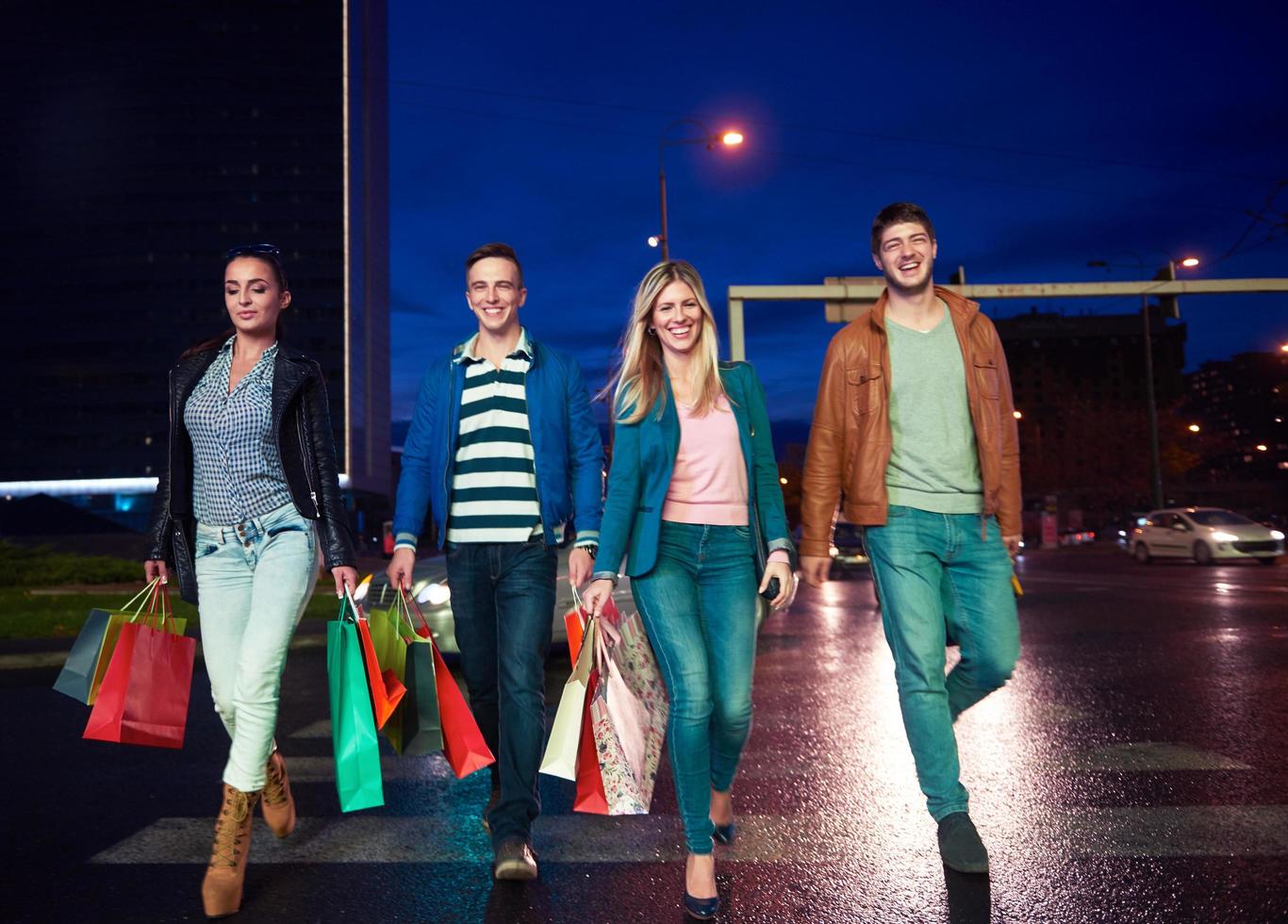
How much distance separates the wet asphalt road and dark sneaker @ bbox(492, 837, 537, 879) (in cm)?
5

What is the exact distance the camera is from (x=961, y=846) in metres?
3.66

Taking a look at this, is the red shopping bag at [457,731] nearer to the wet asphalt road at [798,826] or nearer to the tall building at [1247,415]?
the wet asphalt road at [798,826]

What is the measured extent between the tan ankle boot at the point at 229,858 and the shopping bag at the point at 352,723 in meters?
0.31

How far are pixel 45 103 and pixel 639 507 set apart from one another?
380 feet

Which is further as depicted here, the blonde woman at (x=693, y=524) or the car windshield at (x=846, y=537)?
the car windshield at (x=846, y=537)

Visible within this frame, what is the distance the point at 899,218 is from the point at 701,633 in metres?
1.68

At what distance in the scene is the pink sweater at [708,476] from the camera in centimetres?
373

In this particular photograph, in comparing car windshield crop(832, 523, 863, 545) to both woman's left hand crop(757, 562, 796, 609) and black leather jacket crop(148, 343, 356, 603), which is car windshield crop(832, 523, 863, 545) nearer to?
woman's left hand crop(757, 562, 796, 609)

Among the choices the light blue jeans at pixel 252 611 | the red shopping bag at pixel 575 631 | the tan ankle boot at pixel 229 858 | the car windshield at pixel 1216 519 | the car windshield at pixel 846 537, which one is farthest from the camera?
the car windshield at pixel 1216 519

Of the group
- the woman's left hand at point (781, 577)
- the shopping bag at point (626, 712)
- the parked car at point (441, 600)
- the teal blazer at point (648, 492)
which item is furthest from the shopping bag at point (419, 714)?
the parked car at point (441, 600)

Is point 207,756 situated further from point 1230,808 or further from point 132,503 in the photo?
point 132,503

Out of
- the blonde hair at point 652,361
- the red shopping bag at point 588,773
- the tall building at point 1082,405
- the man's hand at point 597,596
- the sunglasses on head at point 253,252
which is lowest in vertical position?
the red shopping bag at point 588,773

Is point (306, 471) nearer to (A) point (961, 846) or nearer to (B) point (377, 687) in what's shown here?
(B) point (377, 687)

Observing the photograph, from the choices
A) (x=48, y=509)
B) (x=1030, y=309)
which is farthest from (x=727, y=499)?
(x=1030, y=309)
